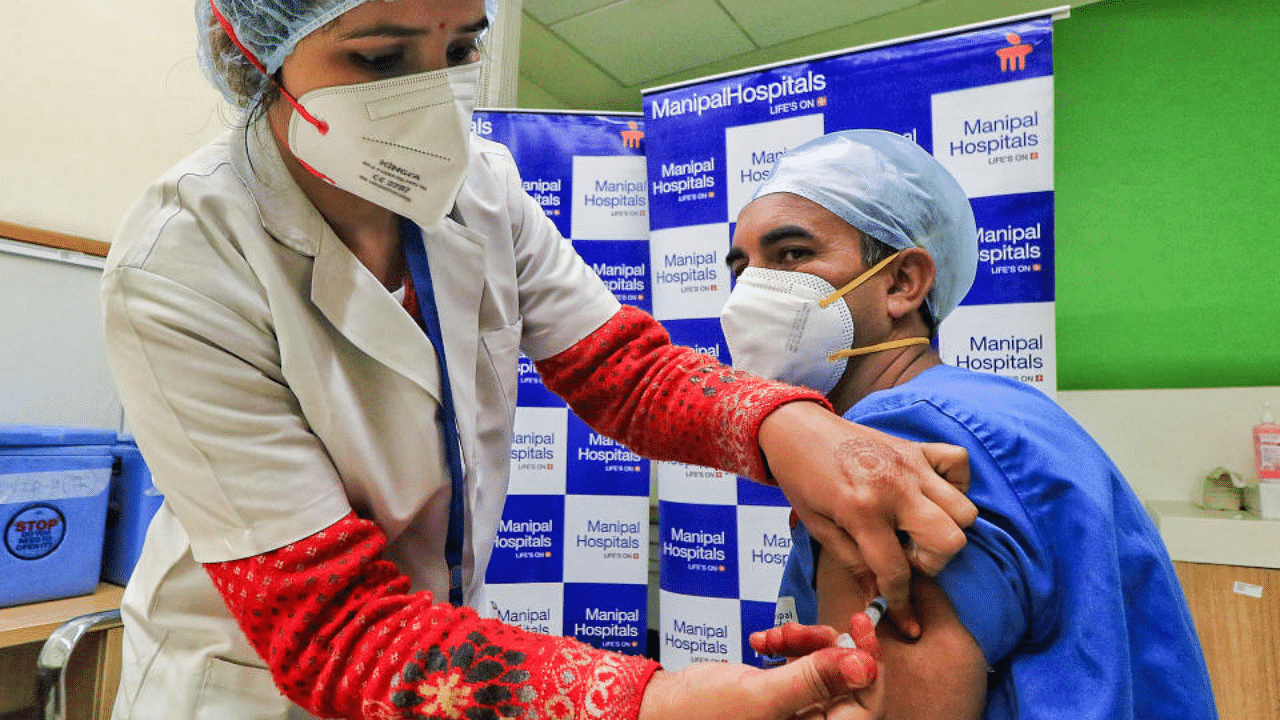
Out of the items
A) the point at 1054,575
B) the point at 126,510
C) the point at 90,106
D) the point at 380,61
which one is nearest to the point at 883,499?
the point at 1054,575

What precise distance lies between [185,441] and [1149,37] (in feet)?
14.2

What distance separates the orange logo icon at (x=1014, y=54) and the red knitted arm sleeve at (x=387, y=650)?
204cm

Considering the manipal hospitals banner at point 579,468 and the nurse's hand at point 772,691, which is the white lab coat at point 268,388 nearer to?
the nurse's hand at point 772,691

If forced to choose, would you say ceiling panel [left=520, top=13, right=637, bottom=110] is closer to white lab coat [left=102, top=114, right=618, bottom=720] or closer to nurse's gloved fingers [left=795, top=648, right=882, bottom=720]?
white lab coat [left=102, top=114, right=618, bottom=720]

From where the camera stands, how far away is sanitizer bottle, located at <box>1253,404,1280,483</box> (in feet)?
9.34

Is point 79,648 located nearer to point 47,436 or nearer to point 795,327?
point 47,436

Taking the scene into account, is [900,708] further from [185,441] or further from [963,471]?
[185,441]

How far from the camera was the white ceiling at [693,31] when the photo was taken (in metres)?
3.70

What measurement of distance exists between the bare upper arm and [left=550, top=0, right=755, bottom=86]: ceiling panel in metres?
3.71

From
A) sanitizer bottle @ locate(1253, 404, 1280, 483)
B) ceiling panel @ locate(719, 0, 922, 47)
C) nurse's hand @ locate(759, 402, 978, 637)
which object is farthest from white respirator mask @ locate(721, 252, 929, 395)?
ceiling panel @ locate(719, 0, 922, 47)

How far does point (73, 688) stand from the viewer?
71.8 inches

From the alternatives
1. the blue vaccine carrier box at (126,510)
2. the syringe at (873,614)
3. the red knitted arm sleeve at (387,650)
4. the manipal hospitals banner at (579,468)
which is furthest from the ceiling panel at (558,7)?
the syringe at (873,614)

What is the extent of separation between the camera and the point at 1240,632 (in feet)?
8.45

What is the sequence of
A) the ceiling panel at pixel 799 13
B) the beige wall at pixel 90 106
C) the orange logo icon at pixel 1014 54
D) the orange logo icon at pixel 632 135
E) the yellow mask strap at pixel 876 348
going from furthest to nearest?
the ceiling panel at pixel 799 13
the orange logo icon at pixel 632 135
the beige wall at pixel 90 106
the orange logo icon at pixel 1014 54
the yellow mask strap at pixel 876 348
